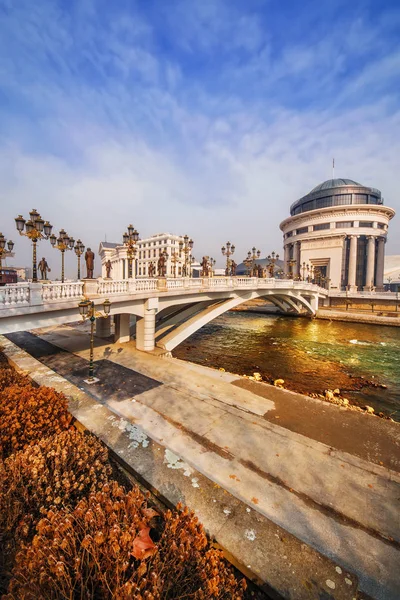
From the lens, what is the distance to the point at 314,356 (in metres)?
21.6

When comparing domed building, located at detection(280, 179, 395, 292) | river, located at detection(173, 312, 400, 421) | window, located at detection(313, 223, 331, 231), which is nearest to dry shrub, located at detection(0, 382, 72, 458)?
river, located at detection(173, 312, 400, 421)

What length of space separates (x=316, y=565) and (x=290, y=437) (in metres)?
3.53

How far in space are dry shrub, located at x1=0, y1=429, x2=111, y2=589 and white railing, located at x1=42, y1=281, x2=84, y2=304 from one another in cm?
737

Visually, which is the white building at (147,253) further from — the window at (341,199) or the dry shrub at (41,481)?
the dry shrub at (41,481)

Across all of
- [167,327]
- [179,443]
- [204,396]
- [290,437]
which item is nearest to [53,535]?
[179,443]

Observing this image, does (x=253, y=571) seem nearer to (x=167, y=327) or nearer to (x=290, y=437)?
(x=290, y=437)

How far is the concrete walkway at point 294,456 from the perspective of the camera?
12.8 ft

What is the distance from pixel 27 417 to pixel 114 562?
3.48 meters

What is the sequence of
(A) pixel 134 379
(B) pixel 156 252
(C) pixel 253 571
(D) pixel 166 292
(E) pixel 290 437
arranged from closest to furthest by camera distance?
(C) pixel 253 571 → (E) pixel 290 437 → (A) pixel 134 379 → (D) pixel 166 292 → (B) pixel 156 252

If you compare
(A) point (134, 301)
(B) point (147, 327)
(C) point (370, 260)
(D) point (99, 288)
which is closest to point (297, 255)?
(C) point (370, 260)

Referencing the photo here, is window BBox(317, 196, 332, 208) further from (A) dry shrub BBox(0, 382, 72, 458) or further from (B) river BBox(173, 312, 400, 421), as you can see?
(A) dry shrub BBox(0, 382, 72, 458)

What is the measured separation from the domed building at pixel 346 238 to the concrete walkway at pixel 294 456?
188 ft

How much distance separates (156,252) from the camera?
3883 inches

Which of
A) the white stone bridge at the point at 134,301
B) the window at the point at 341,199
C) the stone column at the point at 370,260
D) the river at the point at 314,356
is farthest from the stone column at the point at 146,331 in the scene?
the window at the point at 341,199
